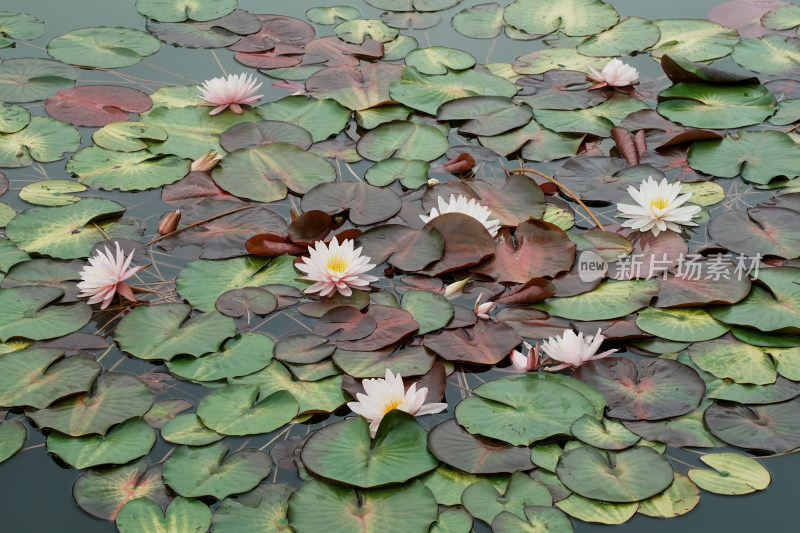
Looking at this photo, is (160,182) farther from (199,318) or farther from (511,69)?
(511,69)

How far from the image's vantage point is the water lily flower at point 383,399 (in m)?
2.49

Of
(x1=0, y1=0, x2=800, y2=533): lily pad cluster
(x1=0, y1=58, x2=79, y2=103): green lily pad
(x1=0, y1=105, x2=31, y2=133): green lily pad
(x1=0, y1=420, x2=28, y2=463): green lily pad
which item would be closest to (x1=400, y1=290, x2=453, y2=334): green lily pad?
(x1=0, y1=0, x2=800, y2=533): lily pad cluster

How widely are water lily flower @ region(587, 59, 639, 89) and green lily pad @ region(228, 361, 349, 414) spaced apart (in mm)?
2273

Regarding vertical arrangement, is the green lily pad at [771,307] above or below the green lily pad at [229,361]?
below

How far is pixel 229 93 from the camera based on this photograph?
4.00 metres

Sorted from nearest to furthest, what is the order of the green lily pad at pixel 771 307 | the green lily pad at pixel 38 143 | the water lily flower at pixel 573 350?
the water lily flower at pixel 573 350 < the green lily pad at pixel 771 307 < the green lily pad at pixel 38 143

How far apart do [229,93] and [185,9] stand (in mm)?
1247

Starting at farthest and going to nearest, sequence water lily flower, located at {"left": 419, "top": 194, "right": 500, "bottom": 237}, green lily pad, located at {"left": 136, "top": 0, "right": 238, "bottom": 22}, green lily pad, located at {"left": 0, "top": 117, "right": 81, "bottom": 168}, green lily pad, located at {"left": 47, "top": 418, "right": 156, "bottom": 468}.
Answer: green lily pad, located at {"left": 136, "top": 0, "right": 238, "bottom": 22} → green lily pad, located at {"left": 0, "top": 117, "right": 81, "bottom": 168} → water lily flower, located at {"left": 419, "top": 194, "right": 500, "bottom": 237} → green lily pad, located at {"left": 47, "top": 418, "right": 156, "bottom": 468}

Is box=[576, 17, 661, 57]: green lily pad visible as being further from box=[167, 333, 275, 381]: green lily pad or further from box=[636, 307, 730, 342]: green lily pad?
box=[167, 333, 275, 381]: green lily pad

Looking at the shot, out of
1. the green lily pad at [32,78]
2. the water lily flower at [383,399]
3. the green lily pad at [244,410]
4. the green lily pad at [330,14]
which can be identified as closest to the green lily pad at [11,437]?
the green lily pad at [244,410]

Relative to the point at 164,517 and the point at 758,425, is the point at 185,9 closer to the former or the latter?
the point at 164,517

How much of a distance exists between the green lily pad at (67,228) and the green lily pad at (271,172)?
469 mm

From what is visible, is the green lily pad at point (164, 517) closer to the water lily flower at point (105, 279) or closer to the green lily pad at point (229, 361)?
the green lily pad at point (229, 361)

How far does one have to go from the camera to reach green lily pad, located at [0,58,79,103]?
4.19 meters
